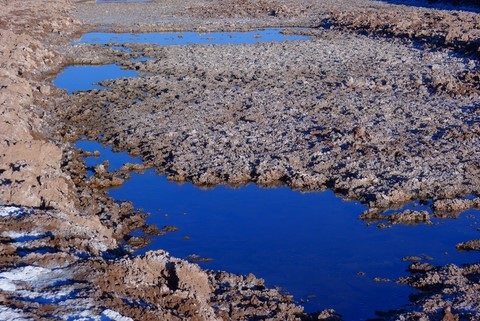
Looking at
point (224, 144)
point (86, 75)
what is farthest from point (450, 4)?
point (224, 144)

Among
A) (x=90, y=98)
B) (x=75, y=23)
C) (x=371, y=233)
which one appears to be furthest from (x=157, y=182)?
(x=75, y=23)

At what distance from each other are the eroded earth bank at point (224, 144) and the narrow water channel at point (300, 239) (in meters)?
0.32

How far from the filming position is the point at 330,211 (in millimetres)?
11031

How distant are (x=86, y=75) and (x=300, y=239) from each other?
13.6 m

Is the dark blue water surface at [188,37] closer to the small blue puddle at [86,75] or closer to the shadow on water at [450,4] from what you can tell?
the small blue puddle at [86,75]

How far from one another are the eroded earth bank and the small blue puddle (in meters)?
0.51

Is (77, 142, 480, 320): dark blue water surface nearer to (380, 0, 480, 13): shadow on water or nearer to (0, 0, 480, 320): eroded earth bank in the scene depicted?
(0, 0, 480, 320): eroded earth bank

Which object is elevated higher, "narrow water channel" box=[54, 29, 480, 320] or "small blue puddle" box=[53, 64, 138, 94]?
"small blue puddle" box=[53, 64, 138, 94]

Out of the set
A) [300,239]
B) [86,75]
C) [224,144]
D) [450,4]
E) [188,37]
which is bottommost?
[300,239]

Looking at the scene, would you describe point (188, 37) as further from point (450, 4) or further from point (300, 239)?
point (300, 239)

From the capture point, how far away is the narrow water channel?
862 centimetres

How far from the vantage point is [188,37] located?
28047 mm

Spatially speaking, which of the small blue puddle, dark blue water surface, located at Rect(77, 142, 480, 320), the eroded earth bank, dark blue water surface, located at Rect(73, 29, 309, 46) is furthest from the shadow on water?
dark blue water surface, located at Rect(77, 142, 480, 320)

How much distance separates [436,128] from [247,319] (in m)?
8.48
